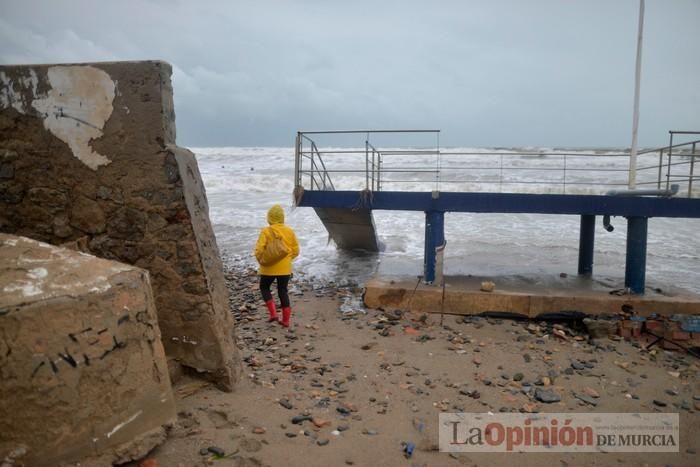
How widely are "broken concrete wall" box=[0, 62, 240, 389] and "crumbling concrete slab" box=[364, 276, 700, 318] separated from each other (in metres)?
4.08

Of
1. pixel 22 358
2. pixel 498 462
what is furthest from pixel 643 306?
pixel 22 358

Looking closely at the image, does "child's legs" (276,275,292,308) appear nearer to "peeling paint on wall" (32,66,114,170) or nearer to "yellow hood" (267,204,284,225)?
"yellow hood" (267,204,284,225)

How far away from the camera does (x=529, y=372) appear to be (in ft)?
16.7

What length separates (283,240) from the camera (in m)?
6.22

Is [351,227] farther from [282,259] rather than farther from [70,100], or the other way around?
[70,100]

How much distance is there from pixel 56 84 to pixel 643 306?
24.0 feet

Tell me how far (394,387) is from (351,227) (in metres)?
6.58

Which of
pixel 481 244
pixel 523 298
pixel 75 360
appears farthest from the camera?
pixel 481 244

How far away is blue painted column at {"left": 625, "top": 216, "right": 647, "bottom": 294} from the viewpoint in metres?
7.21

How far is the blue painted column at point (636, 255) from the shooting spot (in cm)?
721

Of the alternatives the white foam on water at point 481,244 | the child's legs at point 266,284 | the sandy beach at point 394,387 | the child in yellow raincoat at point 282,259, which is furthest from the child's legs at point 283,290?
the white foam on water at point 481,244

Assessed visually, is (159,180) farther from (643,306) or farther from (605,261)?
(605,261)

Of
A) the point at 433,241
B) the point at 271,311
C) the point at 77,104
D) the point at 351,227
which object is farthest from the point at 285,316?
the point at 351,227

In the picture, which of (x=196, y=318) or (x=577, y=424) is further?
(x=577, y=424)
